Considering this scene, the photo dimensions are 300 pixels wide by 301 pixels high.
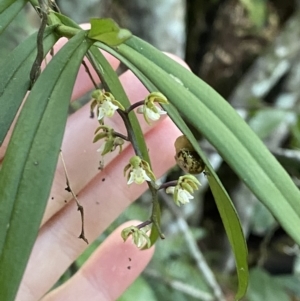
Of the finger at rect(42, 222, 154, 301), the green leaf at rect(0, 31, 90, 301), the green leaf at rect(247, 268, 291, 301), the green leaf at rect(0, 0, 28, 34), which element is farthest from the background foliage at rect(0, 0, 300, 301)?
the green leaf at rect(0, 31, 90, 301)

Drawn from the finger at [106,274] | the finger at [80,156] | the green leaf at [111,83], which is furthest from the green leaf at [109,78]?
the finger at [106,274]

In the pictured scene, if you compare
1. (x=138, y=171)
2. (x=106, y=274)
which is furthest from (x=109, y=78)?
(x=106, y=274)

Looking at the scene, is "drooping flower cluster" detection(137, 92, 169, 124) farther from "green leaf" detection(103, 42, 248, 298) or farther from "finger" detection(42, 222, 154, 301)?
"finger" detection(42, 222, 154, 301)

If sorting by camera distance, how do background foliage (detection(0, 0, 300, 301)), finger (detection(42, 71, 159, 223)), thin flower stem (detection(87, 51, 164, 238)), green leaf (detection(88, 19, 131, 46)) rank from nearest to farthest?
green leaf (detection(88, 19, 131, 46)), thin flower stem (detection(87, 51, 164, 238)), finger (detection(42, 71, 159, 223)), background foliage (detection(0, 0, 300, 301))

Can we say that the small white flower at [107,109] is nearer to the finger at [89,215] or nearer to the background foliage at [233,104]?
the finger at [89,215]

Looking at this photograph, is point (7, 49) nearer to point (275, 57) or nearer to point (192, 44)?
point (275, 57)

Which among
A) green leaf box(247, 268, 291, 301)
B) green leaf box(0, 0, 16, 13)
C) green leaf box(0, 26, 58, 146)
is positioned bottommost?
green leaf box(247, 268, 291, 301)
